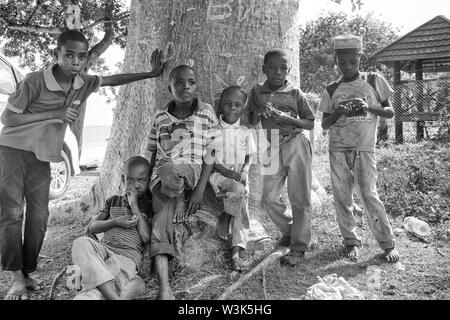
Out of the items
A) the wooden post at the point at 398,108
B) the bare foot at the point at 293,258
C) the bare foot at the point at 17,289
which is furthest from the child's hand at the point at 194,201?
the wooden post at the point at 398,108

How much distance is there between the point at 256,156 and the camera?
14.0ft

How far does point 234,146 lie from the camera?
3.73 meters

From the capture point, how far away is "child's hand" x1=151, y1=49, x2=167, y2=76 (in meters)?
4.19

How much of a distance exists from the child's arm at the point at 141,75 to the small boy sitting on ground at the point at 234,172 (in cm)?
71

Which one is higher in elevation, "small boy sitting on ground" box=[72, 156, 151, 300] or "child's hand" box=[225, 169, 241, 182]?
"child's hand" box=[225, 169, 241, 182]

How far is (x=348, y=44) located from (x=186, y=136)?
154 cm

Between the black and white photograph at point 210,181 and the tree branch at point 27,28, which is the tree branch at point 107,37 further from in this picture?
the black and white photograph at point 210,181

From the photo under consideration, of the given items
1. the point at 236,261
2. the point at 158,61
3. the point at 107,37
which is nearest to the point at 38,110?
the point at 158,61

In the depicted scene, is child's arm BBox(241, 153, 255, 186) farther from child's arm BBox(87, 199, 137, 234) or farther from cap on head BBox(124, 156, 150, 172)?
child's arm BBox(87, 199, 137, 234)

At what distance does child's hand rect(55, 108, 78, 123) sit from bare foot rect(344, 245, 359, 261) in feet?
8.25

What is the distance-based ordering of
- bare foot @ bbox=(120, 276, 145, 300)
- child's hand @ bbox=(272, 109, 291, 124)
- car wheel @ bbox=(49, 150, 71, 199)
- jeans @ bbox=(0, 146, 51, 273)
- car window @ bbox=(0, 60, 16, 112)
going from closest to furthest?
bare foot @ bbox=(120, 276, 145, 300) → jeans @ bbox=(0, 146, 51, 273) → child's hand @ bbox=(272, 109, 291, 124) → car window @ bbox=(0, 60, 16, 112) → car wheel @ bbox=(49, 150, 71, 199)

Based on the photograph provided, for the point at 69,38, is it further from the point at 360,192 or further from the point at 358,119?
the point at 360,192

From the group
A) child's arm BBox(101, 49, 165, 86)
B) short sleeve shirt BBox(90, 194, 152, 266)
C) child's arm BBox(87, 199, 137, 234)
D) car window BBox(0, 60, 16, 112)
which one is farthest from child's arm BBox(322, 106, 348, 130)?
car window BBox(0, 60, 16, 112)
